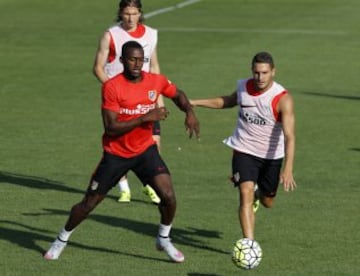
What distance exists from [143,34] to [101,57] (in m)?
0.65

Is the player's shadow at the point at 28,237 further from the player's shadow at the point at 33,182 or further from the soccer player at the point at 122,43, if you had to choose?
the player's shadow at the point at 33,182

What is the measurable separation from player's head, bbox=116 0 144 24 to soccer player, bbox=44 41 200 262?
9.28 feet

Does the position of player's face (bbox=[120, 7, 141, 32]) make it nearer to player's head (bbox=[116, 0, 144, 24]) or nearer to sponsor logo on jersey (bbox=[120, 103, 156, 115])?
player's head (bbox=[116, 0, 144, 24])

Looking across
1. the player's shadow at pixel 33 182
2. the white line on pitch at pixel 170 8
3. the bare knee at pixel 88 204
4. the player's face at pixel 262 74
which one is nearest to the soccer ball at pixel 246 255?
the bare knee at pixel 88 204

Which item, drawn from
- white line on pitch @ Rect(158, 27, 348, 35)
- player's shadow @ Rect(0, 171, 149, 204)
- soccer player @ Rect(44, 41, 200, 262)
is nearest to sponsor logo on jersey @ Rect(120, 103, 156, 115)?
soccer player @ Rect(44, 41, 200, 262)

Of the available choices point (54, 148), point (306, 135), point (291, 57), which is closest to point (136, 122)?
point (54, 148)

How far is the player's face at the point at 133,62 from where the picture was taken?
1234 centimetres

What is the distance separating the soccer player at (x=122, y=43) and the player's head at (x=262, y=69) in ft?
9.70

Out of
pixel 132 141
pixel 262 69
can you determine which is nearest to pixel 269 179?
pixel 262 69

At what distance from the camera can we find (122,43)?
15.9 m

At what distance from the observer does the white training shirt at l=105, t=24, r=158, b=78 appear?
15930mm

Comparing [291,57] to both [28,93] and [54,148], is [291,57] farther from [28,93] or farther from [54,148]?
[54,148]

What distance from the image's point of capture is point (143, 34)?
16.1 meters

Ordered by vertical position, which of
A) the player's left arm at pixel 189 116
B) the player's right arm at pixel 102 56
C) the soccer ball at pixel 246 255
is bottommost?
the soccer ball at pixel 246 255
